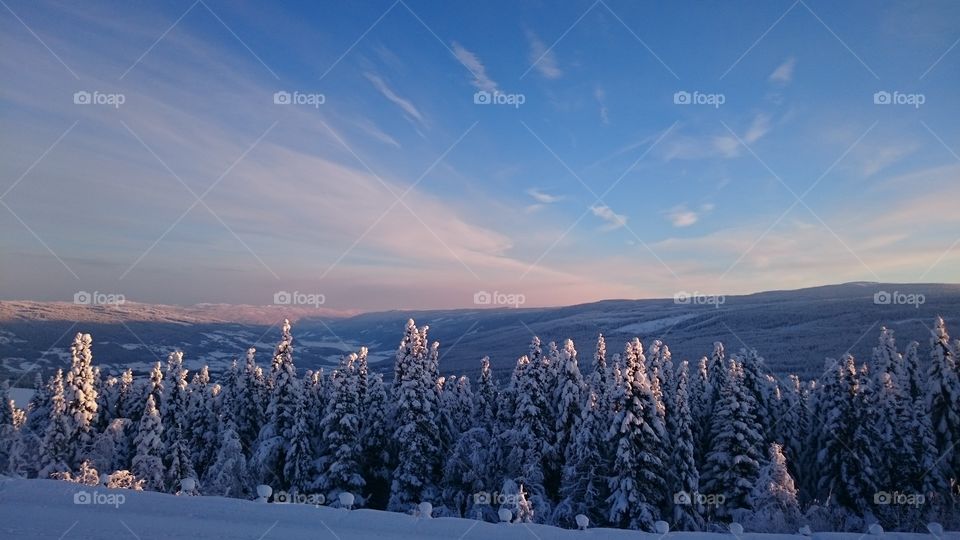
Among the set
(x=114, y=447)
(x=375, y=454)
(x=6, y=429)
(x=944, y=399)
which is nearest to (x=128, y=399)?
(x=114, y=447)

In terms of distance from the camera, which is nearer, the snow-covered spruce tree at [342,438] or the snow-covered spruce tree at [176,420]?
the snow-covered spruce tree at [342,438]

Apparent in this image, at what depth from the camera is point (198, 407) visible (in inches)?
1394

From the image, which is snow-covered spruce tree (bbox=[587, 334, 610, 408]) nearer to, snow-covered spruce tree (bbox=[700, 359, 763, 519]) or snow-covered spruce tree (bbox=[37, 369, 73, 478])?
snow-covered spruce tree (bbox=[700, 359, 763, 519])

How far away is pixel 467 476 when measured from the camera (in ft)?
92.0

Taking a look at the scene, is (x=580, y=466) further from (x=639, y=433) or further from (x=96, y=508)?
(x=96, y=508)

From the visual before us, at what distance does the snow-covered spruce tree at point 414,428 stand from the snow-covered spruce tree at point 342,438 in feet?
6.92

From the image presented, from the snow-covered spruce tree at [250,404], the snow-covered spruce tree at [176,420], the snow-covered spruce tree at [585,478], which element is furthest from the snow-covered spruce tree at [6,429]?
the snow-covered spruce tree at [585,478]

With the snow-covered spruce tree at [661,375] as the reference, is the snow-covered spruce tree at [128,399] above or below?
below

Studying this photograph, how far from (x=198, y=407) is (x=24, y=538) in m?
29.8

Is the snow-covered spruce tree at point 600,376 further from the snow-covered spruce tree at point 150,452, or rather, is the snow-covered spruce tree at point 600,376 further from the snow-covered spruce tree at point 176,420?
the snow-covered spruce tree at point 150,452

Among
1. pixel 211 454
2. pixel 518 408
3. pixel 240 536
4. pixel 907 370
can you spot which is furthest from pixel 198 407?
pixel 907 370

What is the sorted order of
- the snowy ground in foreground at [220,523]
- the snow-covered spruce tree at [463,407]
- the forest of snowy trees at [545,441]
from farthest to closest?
the snow-covered spruce tree at [463,407] < the forest of snowy trees at [545,441] < the snowy ground in foreground at [220,523]

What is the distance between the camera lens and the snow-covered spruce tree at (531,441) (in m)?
26.8

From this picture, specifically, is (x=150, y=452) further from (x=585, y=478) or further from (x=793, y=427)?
(x=793, y=427)
